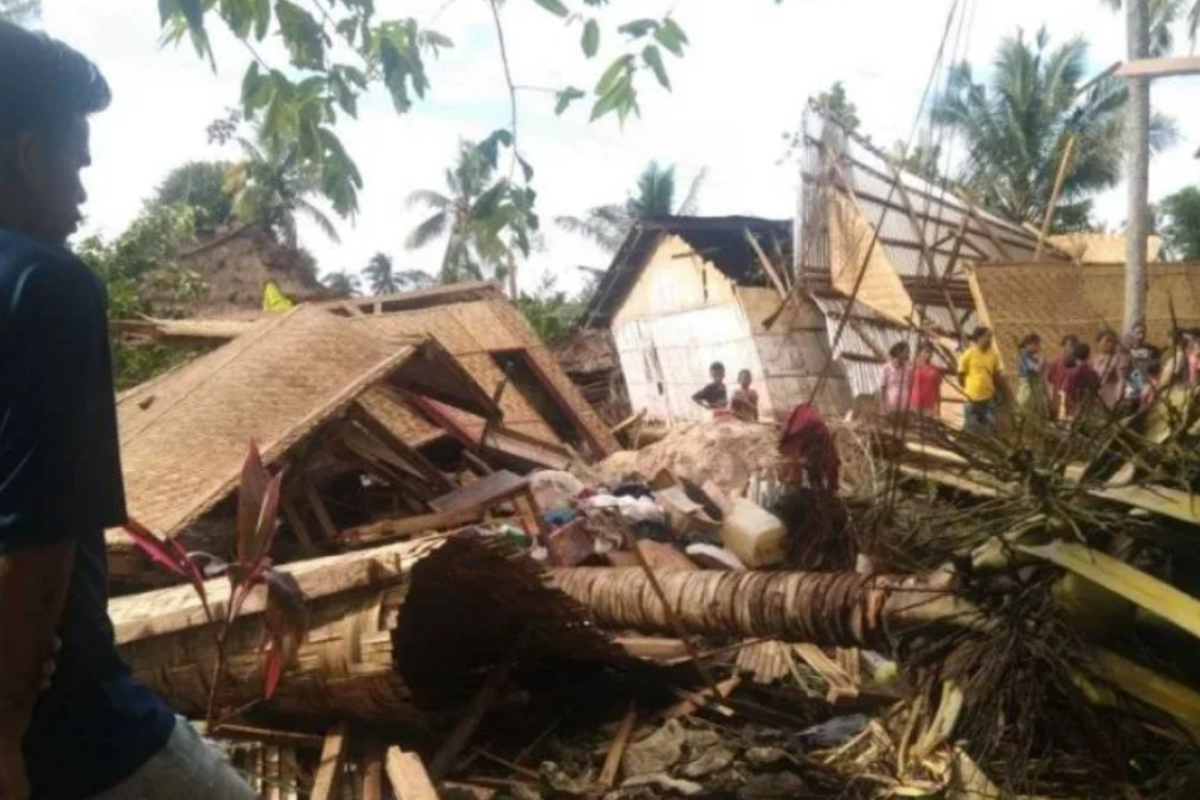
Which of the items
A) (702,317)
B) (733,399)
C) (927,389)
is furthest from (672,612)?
(702,317)

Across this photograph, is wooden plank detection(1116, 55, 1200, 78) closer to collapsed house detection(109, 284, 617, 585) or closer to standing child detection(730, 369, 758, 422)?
collapsed house detection(109, 284, 617, 585)

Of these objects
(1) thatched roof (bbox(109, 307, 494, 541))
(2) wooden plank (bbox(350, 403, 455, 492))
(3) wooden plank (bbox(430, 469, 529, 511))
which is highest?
(1) thatched roof (bbox(109, 307, 494, 541))

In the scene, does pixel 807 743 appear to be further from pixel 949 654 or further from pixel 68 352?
pixel 68 352

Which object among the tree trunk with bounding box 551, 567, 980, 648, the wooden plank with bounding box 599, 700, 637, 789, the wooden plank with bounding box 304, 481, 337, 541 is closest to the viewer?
the tree trunk with bounding box 551, 567, 980, 648

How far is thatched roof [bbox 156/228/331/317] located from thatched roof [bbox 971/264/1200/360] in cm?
1301

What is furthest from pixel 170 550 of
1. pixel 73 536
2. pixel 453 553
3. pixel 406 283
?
pixel 406 283

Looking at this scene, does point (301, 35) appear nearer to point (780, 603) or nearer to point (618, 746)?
point (780, 603)

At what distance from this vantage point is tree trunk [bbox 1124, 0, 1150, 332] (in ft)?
38.8

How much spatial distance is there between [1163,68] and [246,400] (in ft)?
17.4

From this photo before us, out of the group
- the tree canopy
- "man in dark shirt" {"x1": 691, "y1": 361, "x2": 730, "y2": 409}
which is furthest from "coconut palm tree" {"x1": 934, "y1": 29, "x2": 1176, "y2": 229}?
"man in dark shirt" {"x1": 691, "y1": 361, "x2": 730, "y2": 409}

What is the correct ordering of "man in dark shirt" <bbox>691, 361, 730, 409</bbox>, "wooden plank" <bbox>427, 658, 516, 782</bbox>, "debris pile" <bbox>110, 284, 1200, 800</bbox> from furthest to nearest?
"man in dark shirt" <bbox>691, 361, 730, 409</bbox> < "wooden plank" <bbox>427, 658, 516, 782</bbox> < "debris pile" <bbox>110, 284, 1200, 800</bbox>

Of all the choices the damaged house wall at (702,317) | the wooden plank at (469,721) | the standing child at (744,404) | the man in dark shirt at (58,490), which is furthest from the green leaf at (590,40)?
the damaged house wall at (702,317)

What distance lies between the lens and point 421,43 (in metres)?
2.42

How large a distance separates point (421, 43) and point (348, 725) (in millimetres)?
2444
